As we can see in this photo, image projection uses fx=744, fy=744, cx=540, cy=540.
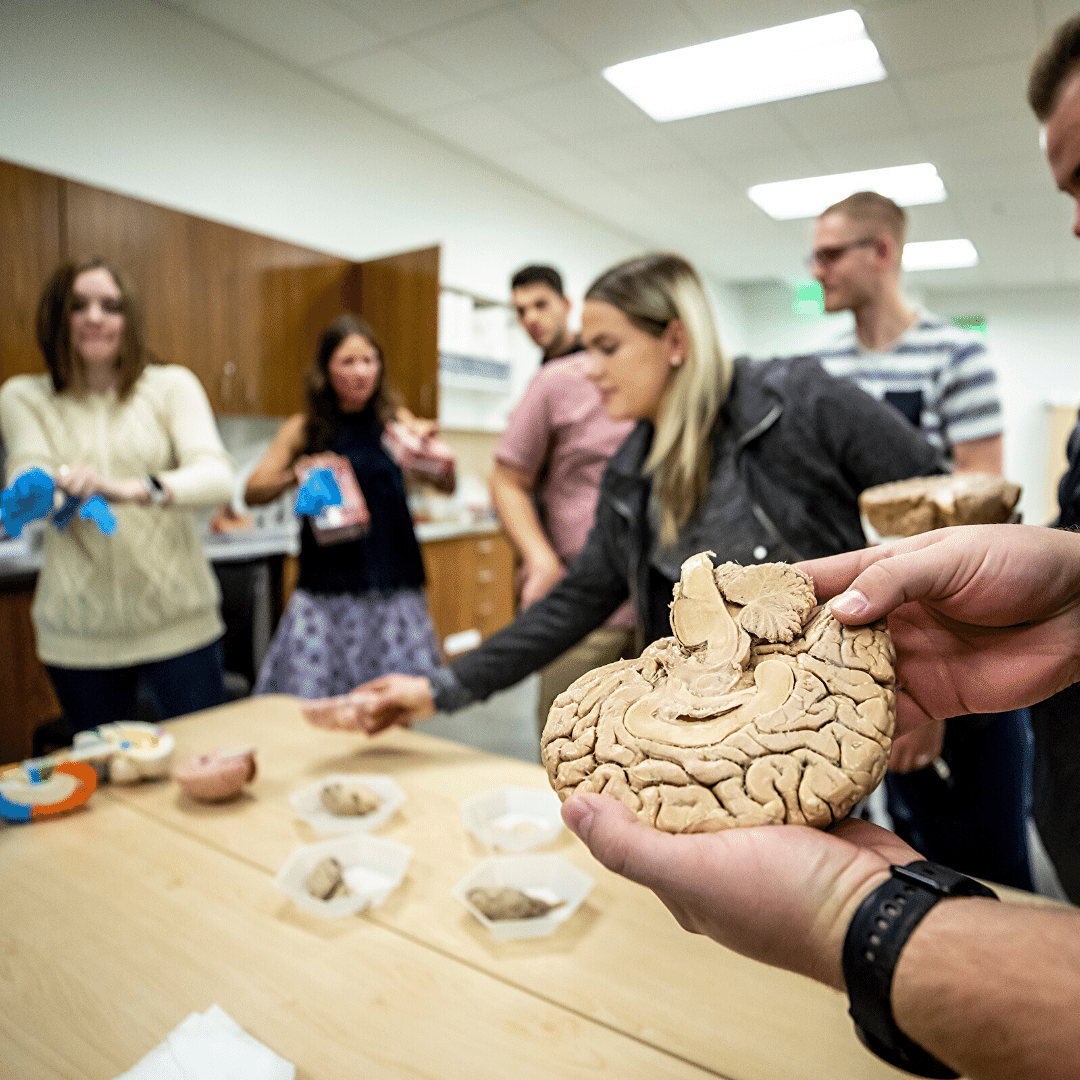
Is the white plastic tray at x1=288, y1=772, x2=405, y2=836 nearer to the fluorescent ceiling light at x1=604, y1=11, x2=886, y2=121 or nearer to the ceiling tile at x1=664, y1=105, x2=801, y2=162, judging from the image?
the fluorescent ceiling light at x1=604, y1=11, x2=886, y2=121

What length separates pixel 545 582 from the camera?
1.81 metres

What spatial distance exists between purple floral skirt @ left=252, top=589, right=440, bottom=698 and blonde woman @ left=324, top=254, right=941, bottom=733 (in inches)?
22.2

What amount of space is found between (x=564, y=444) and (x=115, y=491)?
979 millimetres

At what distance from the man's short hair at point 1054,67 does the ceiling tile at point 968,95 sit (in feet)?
0.06

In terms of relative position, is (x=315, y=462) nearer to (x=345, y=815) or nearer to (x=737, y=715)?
(x=345, y=815)

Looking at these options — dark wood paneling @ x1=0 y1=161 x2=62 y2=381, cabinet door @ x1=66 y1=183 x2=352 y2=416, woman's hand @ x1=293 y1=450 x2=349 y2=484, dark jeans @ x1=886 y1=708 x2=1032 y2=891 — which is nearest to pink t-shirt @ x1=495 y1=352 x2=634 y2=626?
woman's hand @ x1=293 y1=450 x2=349 y2=484

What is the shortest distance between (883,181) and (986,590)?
0.97 m

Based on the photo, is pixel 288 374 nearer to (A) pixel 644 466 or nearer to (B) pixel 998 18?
(A) pixel 644 466

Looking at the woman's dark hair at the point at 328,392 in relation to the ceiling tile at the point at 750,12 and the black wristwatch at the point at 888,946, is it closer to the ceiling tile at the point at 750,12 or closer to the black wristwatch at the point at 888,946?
the ceiling tile at the point at 750,12

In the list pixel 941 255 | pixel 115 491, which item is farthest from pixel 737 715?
pixel 941 255

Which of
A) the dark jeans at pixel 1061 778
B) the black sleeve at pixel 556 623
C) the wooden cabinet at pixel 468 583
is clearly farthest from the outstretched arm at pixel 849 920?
the wooden cabinet at pixel 468 583

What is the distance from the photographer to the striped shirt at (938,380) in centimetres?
161

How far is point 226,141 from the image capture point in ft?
8.78

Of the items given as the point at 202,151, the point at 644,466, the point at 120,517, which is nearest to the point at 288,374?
the point at 202,151
